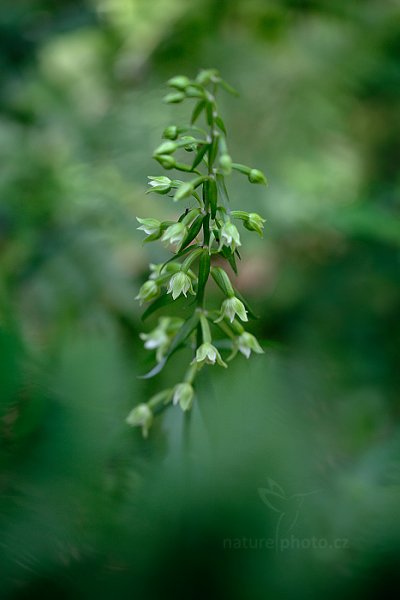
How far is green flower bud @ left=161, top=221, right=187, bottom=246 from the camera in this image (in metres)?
1.07

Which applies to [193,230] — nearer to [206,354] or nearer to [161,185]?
[161,185]

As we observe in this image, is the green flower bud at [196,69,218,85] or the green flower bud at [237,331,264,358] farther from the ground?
the green flower bud at [196,69,218,85]

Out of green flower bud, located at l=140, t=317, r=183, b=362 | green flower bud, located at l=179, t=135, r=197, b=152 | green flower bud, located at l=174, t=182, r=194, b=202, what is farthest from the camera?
green flower bud, located at l=140, t=317, r=183, b=362

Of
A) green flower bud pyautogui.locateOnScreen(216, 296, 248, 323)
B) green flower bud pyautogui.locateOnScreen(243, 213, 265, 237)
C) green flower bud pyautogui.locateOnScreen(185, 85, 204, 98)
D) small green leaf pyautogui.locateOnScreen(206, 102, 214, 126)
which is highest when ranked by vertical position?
green flower bud pyautogui.locateOnScreen(185, 85, 204, 98)

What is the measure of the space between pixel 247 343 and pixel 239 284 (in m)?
2.57

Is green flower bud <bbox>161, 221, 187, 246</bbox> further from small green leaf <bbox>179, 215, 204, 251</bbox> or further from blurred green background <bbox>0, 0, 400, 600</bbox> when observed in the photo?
blurred green background <bbox>0, 0, 400, 600</bbox>

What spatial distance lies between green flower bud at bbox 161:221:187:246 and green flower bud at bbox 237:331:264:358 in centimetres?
23

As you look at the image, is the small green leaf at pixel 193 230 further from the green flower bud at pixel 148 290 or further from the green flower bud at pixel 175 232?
the green flower bud at pixel 148 290

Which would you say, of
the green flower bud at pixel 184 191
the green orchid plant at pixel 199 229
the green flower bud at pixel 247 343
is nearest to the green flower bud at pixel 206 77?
the green orchid plant at pixel 199 229

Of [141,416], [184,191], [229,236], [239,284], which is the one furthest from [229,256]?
[239,284]

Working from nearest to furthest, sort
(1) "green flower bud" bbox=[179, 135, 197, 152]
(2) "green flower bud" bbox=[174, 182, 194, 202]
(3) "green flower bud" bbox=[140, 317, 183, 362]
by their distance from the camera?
(2) "green flower bud" bbox=[174, 182, 194, 202] → (1) "green flower bud" bbox=[179, 135, 197, 152] → (3) "green flower bud" bbox=[140, 317, 183, 362]

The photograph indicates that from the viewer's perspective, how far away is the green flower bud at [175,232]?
1.07m

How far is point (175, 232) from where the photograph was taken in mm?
1075

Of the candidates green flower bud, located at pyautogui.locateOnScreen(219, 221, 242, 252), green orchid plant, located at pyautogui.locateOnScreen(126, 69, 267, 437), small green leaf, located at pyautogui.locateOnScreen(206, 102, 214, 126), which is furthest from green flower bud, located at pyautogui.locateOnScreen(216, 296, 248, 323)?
small green leaf, located at pyautogui.locateOnScreen(206, 102, 214, 126)
